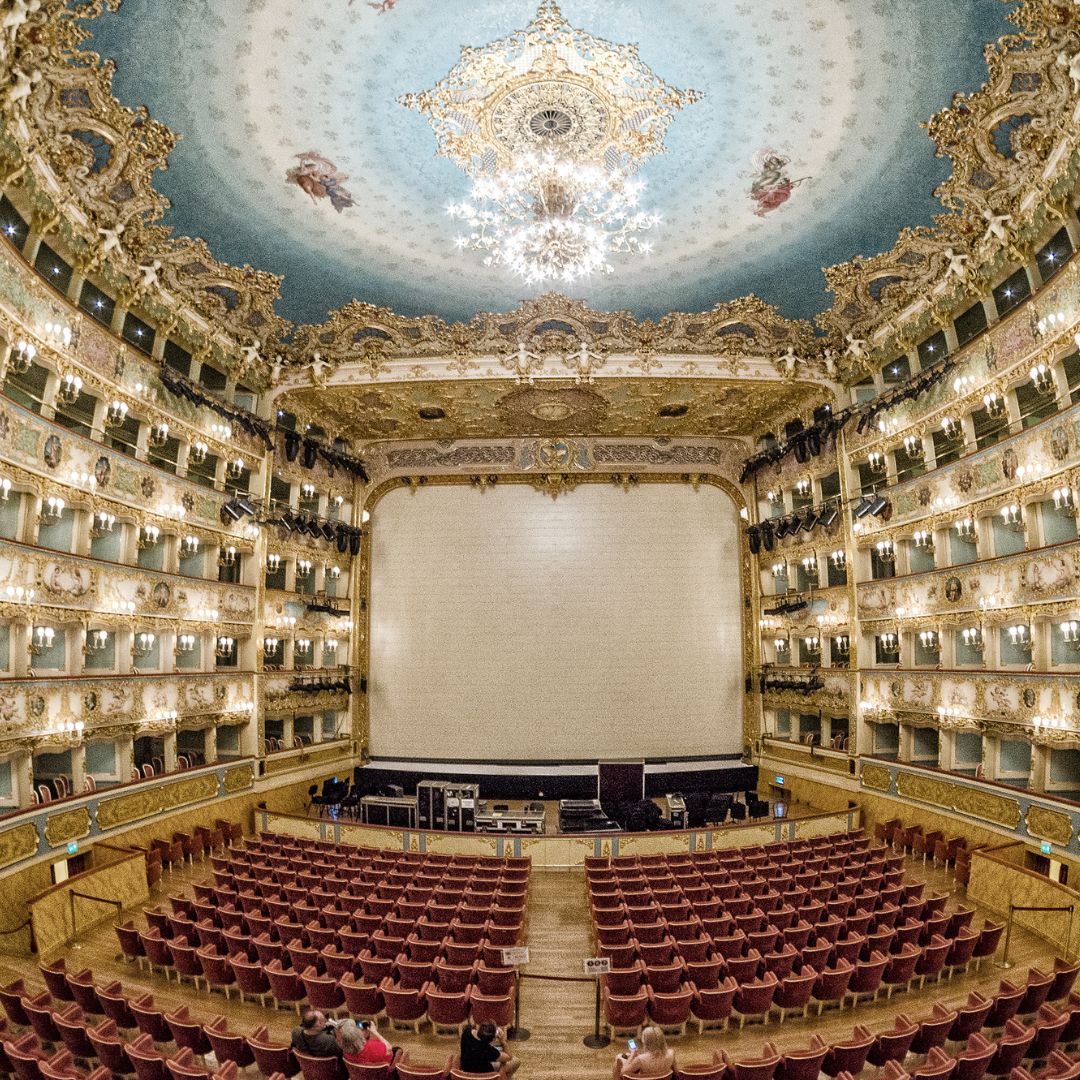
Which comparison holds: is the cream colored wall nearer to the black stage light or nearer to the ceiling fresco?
the black stage light

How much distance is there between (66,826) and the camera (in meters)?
14.0

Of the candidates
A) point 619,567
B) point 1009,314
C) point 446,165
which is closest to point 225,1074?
point 446,165

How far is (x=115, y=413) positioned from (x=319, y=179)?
709 centimetres

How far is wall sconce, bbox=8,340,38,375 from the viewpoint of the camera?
1320 cm

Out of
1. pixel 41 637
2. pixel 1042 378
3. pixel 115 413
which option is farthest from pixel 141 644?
pixel 1042 378

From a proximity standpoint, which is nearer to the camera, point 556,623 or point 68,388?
point 68,388

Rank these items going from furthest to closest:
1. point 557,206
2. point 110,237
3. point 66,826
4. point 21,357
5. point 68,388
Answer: point 68,388 < point 110,237 < point 66,826 < point 21,357 < point 557,206

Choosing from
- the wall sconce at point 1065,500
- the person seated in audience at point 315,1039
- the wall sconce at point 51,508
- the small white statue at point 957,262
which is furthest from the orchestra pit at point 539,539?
the wall sconce at point 51,508

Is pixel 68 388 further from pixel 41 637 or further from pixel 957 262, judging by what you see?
pixel 957 262

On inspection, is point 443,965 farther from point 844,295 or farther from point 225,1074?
point 844,295

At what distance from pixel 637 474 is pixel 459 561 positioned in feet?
24.1

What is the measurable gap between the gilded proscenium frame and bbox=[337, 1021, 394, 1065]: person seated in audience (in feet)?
62.6

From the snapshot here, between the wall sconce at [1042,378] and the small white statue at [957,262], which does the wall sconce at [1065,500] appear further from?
the small white statue at [957,262]

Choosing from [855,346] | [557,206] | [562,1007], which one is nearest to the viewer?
[562,1007]
